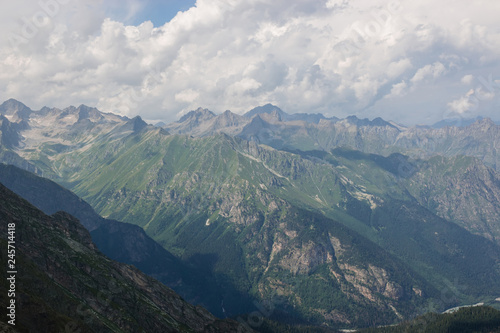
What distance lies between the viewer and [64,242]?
192875mm

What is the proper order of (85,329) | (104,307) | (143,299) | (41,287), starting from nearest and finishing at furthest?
(85,329) < (41,287) < (104,307) < (143,299)

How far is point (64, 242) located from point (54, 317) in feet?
329

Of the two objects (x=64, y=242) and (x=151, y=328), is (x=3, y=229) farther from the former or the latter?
(x=151, y=328)

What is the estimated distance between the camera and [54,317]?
103 m

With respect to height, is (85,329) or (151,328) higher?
(85,329)

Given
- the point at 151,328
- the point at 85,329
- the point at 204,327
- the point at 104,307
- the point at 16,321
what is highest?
the point at 16,321

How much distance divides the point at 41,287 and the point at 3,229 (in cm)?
5075

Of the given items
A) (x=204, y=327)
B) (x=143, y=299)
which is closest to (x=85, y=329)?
(x=143, y=299)

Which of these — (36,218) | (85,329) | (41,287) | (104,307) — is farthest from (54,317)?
(36,218)

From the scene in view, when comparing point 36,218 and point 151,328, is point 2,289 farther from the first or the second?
Answer: point 36,218

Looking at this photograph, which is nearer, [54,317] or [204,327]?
[54,317]

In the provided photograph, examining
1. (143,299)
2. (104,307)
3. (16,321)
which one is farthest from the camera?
(143,299)

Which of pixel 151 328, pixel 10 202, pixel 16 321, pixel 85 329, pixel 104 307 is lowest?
pixel 151 328

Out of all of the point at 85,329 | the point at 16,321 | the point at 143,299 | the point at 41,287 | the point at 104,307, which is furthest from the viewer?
the point at 143,299
